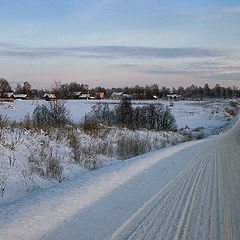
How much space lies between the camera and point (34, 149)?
50.2 ft

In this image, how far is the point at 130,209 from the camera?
9.22 m

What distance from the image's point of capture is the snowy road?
7395mm

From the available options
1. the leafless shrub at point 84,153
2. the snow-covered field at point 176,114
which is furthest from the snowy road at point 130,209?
the snow-covered field at point 176,114

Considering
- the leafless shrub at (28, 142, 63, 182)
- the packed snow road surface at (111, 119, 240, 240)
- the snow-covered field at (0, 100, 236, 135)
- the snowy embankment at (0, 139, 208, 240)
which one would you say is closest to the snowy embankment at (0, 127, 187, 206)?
the leafless shrub at (28, 142, 63, 182)

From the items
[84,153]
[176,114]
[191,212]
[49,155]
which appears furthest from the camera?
[176,114]

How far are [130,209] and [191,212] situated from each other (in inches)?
51.0

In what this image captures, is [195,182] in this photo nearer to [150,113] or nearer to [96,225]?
[96,225]

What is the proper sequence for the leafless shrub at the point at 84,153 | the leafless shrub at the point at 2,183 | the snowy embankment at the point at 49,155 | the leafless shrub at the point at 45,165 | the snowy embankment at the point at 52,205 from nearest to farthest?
1. the snowy embankment at the point at 52,205
2. the leafless shrub at the point at 2,183
3. the snowy embankment at the point at 49,155
4. the leafless shrub at the point at 45,165
5. the leafless shrub at the point at 84,153

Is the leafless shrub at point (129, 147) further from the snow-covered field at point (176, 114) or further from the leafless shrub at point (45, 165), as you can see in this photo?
the snow-covered field at point (176, 114)

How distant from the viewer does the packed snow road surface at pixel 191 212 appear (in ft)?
24.4

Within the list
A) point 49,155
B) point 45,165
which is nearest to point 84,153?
point 49,155

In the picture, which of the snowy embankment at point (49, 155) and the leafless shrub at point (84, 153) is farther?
the leafless shrub at point (84, 153)

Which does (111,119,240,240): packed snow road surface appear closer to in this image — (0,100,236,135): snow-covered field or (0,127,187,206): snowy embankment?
(0,127,187,206): snowy embankment

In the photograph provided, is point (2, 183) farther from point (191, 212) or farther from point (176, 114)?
point (176, 114)
